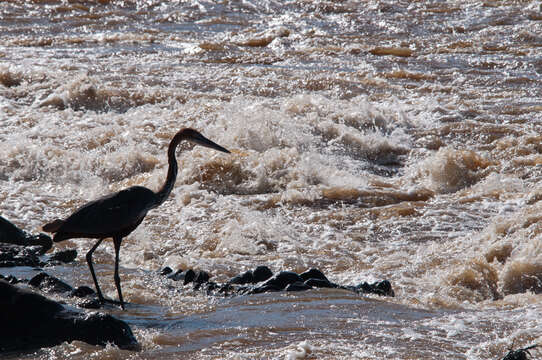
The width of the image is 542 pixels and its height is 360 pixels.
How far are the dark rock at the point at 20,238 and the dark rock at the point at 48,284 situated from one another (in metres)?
1.46

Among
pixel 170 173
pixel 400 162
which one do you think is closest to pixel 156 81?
pixel 400 162

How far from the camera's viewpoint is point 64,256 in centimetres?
743

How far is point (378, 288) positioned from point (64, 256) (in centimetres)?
317

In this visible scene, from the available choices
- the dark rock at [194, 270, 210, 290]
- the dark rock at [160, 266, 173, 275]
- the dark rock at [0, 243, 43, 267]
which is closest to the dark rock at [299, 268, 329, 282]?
the dark rock at [194, 270, 210, 290]

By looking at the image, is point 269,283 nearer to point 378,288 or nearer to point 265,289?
point 265,289

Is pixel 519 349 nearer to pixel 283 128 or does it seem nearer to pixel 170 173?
pixel 170 173

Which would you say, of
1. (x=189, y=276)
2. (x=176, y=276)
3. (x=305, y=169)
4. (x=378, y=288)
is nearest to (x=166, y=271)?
(x=176, y=276)

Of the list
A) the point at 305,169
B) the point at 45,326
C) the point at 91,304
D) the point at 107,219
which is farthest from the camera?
the point at 305,169

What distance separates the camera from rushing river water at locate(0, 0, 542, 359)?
17.7 feet

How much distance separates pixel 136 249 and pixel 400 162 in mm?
4733

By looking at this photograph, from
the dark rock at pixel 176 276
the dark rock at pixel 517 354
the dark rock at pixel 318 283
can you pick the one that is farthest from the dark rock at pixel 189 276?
the dark rock at pixel 517 354

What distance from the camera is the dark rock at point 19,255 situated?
23.1 feet

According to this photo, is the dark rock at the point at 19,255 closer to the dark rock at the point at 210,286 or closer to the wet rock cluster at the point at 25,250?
the wet rock cluster at the point at 25,250

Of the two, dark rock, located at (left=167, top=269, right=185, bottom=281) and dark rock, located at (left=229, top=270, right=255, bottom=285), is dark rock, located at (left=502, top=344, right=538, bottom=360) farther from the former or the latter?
dark rock, located at (left=167, top=269, right=185, bottom=281)
